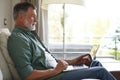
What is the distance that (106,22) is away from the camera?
4.52 metres

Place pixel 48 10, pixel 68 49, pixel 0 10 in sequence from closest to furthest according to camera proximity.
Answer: pixel 0 10, pixel 48 10, pixel 68 49

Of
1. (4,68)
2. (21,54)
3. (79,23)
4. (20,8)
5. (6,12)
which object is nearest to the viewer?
(21,54)

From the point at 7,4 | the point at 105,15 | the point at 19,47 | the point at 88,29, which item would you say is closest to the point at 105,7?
the point at 105,15

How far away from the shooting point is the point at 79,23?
4430mm

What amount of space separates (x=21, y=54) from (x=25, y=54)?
37 mm

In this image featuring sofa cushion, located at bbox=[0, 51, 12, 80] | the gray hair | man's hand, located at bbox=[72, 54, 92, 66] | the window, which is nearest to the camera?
sofa cushion, located at bbox=[0, 51, 12, 80]

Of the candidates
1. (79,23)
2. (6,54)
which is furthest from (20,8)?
(79,23)

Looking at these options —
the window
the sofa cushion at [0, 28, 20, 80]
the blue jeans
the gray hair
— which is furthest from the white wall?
the blue jeans

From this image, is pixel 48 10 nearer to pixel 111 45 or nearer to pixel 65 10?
pixel 65 10

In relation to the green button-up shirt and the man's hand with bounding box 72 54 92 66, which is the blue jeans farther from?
the man's hand with bounding box 72 54 92 66

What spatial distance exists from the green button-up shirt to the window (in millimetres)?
2068

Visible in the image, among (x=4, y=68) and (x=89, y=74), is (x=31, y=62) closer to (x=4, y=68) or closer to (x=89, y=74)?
(x=4, y=68)

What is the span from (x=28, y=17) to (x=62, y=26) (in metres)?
2.11

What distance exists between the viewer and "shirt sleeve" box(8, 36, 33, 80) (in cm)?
193
